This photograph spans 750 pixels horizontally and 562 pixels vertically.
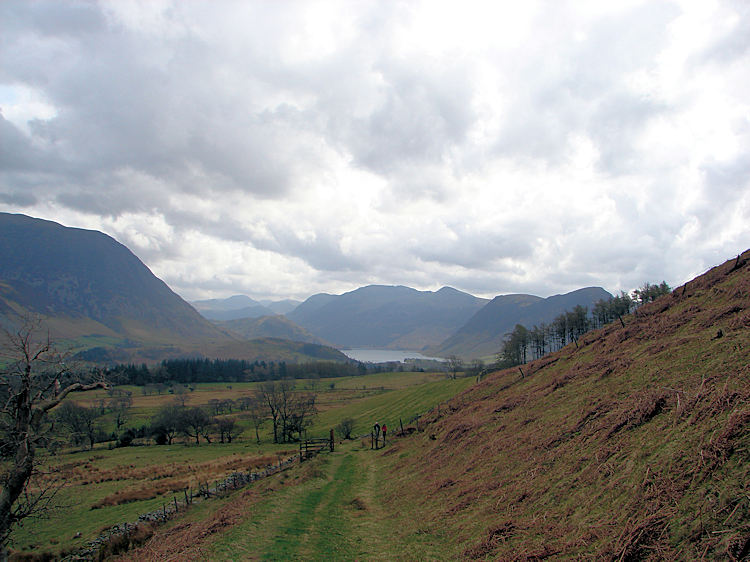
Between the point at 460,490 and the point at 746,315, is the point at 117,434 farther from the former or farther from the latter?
the point at 746,315

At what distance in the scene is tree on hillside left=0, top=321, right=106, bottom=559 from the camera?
1417cm

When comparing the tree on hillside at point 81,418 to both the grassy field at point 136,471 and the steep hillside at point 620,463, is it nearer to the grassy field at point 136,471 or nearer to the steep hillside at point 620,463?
the grassy field at point 136,471

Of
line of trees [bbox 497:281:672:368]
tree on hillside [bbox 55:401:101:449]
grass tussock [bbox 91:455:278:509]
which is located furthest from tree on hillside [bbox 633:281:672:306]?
tree on hillside [bbox 55:401:101:449]

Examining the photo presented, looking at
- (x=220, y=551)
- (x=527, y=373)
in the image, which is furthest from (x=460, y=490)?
(x=527, y=373)

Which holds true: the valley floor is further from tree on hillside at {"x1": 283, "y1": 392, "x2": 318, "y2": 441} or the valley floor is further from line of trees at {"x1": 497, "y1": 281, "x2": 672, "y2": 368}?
line of trees at {"x1": 497, "y1": 281, "x2": 672, "y2": 368}

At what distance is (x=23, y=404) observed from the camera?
48.9 feet

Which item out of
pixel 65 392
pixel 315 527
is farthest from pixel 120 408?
pixel 65 392

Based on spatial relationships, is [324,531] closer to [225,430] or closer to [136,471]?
[136,471]

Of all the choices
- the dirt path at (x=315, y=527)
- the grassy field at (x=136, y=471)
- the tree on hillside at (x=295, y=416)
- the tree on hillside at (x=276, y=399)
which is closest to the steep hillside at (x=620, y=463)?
the dirt path at (x=315, y=527)

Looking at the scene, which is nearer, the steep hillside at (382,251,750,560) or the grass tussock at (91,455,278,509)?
the steep hillside at (382,251,750,560)

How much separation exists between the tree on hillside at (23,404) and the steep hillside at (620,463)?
580 inches

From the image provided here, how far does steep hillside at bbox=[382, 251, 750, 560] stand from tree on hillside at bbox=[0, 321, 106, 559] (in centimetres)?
1473

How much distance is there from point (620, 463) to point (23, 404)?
860 inches

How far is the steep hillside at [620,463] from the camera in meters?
9.08
